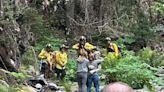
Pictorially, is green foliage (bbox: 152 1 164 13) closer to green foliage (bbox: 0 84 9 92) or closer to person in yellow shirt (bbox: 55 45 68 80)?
person in yellow shirt (bbox: 55 45 68 80)

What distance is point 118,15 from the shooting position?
27.6 metres

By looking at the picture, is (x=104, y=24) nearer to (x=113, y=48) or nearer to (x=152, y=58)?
(x=152, y=58)

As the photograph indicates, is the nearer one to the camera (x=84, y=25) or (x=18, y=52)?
(x=18, y=52)

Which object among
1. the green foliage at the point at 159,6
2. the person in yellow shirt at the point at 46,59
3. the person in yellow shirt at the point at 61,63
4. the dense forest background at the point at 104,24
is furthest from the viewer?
the green foliage at the point at 159,6

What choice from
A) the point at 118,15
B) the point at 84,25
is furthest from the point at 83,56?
the point at 118,15

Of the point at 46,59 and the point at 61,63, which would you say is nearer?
the point at 61,63

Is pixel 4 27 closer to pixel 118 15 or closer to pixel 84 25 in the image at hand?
pixel 84 25

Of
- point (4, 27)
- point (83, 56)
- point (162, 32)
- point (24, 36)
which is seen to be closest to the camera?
point (83, 56)

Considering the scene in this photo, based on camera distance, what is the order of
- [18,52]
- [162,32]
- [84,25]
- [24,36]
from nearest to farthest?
[18,52]
[24,36]
[84,25]
[162,32]

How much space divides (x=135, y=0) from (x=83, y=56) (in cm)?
1523

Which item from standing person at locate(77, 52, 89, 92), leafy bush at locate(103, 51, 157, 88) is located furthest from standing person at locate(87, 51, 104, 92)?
leafy bush at locate(103, 51, 157, 88)

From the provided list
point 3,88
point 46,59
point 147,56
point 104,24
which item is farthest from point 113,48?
point 104,24

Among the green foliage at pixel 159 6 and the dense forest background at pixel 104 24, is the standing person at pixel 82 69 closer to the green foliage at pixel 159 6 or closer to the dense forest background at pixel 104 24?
the dense forest background at pixel 104 24

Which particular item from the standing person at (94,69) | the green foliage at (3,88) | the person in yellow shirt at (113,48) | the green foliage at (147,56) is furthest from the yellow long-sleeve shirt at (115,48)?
the green foliage at (3,88)
